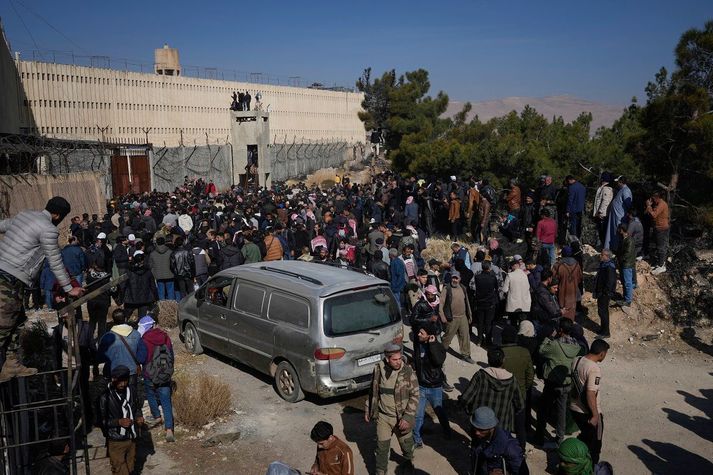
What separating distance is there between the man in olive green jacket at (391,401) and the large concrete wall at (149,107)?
2922cm

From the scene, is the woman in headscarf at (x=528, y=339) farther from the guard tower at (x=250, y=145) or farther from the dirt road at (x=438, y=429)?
the guard tower at (x=250, y=145)

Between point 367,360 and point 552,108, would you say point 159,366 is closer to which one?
point 367,360

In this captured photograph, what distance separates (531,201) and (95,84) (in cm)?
3139

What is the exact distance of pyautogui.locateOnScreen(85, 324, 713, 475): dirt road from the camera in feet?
24.4

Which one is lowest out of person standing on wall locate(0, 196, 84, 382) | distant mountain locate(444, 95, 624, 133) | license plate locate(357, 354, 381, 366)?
license plate locate(357, 354, 381, 366)

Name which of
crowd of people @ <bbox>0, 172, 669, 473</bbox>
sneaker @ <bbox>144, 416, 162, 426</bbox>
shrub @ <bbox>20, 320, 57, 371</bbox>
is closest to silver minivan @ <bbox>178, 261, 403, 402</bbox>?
crowd of people @ <bbox>0, 172, 669, 473</bbox>

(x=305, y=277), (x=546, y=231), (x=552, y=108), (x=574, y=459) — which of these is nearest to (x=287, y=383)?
(x=305, y=277)

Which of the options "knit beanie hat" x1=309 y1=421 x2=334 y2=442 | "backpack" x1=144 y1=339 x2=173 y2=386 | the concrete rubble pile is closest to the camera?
"knit beanie hat" x1=309 y1=421 x2=334 y2=442

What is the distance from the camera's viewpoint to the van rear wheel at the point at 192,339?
35.2ft

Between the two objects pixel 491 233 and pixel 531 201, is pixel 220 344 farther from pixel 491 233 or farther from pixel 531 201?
pixel 491 233

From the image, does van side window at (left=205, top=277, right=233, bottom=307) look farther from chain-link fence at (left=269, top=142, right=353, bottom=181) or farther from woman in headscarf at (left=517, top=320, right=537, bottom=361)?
chain-link fence at (left=269, top=142, right=353, bottom=181)

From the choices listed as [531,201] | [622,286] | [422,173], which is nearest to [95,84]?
[422,173]

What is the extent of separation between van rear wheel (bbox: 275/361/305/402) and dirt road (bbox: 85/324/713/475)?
0.14 m

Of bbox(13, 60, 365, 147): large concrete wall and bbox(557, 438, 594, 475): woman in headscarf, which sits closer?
bbox(557, 438, 594, 475): woman in headscarf
